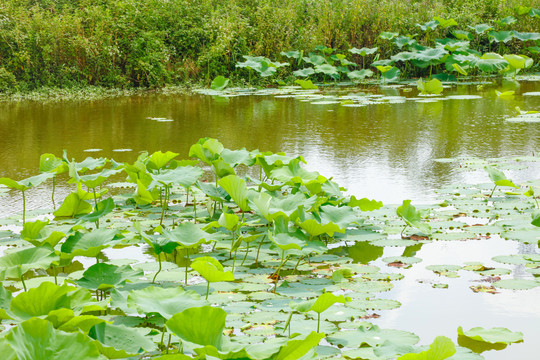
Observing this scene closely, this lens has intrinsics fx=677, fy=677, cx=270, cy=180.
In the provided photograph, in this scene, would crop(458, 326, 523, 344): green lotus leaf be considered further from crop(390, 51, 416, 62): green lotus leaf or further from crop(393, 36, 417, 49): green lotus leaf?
crop(393, 36, 417, 49): green lotus leaf

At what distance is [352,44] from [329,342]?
915 cm

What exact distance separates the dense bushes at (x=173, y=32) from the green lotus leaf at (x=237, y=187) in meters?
6.78

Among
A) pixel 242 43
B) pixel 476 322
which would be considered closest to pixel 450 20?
pixel 242 43

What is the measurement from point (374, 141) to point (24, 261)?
11.9 ft

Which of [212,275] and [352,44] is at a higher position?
[352,44]

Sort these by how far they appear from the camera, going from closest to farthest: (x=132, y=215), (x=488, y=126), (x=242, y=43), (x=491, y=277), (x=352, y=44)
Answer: (x=491, y=277)
(x=132, y=215)
(x=488, y=126)
(x=242, y=43)
(x=352, y=44)

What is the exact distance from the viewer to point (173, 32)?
401 inches

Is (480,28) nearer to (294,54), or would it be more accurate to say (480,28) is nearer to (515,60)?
(515,60)

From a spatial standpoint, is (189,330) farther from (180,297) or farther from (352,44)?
(352,44)

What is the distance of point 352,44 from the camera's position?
35.0 ft

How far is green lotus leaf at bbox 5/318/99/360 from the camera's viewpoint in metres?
1.37

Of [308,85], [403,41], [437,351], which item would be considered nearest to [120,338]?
[437,351]

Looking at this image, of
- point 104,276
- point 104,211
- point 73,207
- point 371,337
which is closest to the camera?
point 371,337

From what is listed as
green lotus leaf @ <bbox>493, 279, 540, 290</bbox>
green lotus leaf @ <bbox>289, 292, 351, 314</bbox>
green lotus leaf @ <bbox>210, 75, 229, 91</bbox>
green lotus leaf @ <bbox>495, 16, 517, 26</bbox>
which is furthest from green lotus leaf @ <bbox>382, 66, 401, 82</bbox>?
green lotus leaf @ <bbox>289, 292, 351, 314</bbox>
